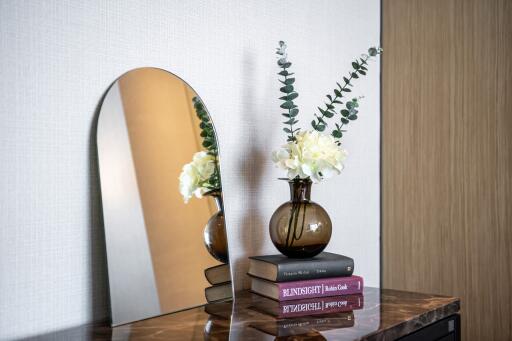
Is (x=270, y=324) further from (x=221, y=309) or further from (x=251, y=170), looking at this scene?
(x=251, y=170)

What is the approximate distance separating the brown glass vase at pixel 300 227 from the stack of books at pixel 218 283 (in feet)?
0.55

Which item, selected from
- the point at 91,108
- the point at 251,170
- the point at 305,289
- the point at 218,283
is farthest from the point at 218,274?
the point at 91,108

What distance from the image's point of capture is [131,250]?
1213mm

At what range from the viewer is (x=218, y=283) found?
141 centimetres

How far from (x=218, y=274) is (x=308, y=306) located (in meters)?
0.26

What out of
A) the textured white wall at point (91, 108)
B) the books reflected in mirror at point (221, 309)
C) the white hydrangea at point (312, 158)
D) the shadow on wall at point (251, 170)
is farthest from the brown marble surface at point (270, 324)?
the white hydrangea at point (312, 158)

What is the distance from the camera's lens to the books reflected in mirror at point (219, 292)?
138cm

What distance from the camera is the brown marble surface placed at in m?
1.05

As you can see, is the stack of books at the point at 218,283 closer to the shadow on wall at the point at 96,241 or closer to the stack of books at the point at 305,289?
the stack of books at the point at 305,289

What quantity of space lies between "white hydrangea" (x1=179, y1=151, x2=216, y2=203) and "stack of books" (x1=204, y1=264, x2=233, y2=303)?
0.67 feet

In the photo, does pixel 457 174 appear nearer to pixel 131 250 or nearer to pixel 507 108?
pixel 507 108

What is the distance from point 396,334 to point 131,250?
618mm

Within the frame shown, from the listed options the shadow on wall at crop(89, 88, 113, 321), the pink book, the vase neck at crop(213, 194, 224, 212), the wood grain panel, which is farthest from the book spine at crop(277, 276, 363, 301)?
the wood grain panel

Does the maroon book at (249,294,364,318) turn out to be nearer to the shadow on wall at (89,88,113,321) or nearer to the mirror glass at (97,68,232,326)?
the mirror glass at (97,68,232,326)
